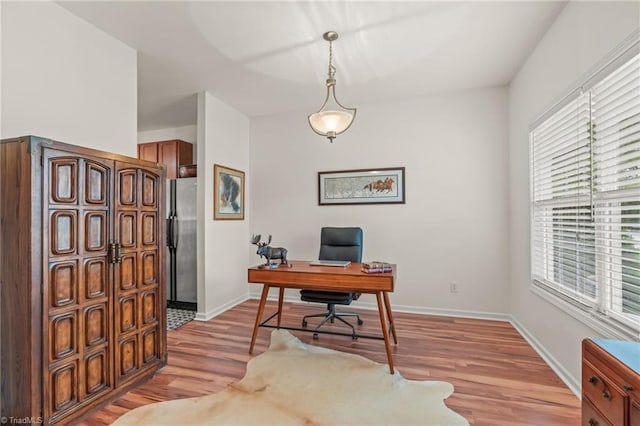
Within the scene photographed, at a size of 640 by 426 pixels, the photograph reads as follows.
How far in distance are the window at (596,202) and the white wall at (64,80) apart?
352 centimetres

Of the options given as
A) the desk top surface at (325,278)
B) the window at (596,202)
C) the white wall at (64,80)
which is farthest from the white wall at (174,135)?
the window at (596,202)

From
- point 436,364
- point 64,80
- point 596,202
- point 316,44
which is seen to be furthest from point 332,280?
point 64,80

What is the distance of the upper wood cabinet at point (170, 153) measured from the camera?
4.51m

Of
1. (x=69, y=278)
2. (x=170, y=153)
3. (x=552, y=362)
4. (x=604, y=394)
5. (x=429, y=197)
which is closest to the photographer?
(x=604, y=394)

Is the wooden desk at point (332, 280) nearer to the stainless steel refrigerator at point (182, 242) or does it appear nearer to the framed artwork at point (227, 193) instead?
the framed artwork at point (227, 193)

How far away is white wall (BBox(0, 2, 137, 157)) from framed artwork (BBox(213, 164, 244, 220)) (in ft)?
3.91

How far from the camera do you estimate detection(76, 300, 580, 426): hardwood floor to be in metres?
1.92

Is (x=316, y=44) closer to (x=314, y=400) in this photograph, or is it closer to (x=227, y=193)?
(x=227, y=193)

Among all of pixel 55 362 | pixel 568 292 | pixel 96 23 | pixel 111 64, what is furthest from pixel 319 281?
pixel 96 23

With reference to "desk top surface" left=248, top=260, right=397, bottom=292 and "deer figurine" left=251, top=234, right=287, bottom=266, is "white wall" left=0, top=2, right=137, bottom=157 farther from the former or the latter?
"desk top surface" left=248, top=260, right=397, bottom=292

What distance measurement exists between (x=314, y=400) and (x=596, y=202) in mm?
2192

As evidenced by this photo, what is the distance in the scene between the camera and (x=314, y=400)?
6.53ft

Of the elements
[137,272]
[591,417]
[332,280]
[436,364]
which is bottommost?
[436,364]

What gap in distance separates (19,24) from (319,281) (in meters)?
2.69
